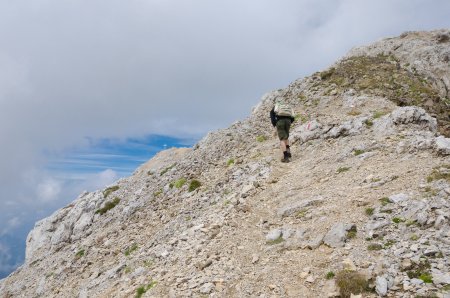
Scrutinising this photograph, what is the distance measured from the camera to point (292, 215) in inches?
619

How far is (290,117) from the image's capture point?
23922 mm

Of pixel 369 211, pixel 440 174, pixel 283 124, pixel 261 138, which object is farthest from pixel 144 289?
pixel 261 138

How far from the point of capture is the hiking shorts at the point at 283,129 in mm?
23281

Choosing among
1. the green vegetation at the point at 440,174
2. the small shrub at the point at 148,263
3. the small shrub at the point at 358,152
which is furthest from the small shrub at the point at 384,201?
the small shrub at the point at 148,263

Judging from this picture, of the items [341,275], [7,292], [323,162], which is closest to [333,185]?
[323,162]

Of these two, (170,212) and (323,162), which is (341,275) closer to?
(323,162)

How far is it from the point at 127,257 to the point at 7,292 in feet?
61.8

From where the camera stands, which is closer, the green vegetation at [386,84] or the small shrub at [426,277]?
the small shrub at [426,277]

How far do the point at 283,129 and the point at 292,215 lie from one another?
346 inches

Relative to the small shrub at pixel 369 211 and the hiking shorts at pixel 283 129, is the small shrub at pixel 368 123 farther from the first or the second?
the small shrub at pixel 369 211

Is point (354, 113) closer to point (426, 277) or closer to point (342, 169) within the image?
point (342, 169)

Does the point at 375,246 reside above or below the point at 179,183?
below

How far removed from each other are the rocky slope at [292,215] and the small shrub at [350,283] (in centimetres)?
6

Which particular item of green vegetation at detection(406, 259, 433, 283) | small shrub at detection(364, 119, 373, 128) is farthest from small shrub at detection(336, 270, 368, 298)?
small shrub at detection(364, 119, 373, 128)
